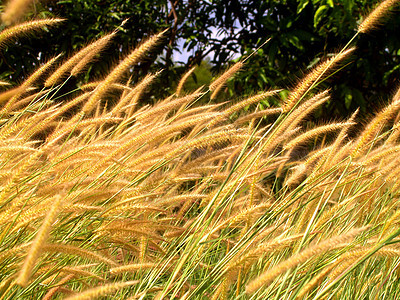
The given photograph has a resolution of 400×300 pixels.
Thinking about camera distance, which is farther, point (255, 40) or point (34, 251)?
point (255, 40)

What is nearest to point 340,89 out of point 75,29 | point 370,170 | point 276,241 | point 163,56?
point 163,56

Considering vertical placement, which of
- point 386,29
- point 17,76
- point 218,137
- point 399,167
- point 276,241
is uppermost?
point 17,76

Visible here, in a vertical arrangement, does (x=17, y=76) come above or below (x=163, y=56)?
above

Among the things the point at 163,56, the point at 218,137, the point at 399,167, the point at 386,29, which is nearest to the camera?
the point at 218,137

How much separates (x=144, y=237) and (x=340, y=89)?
3151 mm

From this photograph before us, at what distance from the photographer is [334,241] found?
0.83 m

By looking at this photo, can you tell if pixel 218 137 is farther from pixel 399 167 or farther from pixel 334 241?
pixel 399 167

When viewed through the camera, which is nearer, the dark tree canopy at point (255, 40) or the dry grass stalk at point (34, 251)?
the dry grass stalk at point (34, 251)

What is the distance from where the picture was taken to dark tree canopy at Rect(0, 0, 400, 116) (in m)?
3.90

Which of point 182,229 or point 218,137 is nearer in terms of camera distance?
point 218,137

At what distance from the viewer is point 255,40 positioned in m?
4.57

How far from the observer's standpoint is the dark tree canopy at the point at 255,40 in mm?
3902

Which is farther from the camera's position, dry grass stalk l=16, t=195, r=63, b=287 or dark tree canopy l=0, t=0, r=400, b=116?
dark tree canopy l=0, t=0, r=400, b=116

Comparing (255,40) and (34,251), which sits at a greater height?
(34,251)
